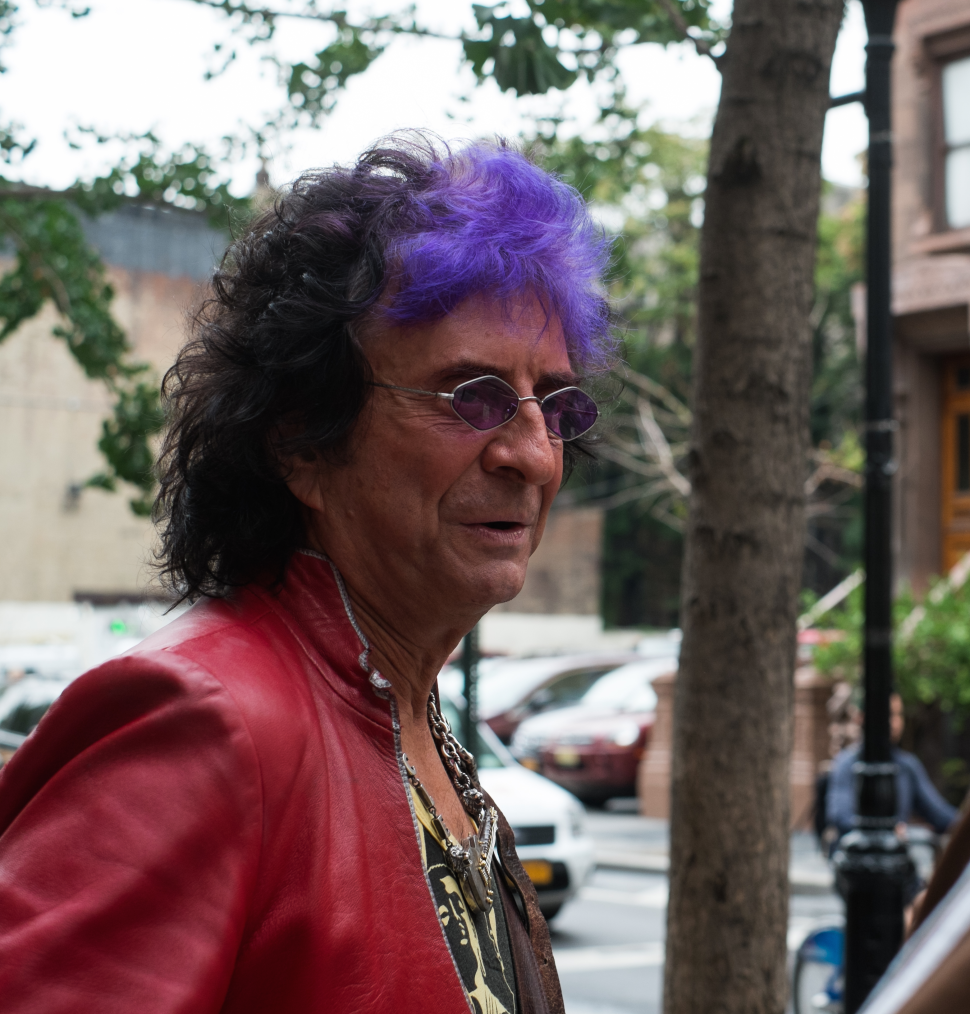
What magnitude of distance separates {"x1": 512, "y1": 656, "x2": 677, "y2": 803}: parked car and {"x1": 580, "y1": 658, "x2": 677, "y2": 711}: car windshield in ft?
0.36

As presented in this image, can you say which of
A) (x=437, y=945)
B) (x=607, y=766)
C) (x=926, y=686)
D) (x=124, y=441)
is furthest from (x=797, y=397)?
(x=607, y=766)

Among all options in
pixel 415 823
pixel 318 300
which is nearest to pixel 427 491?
pixel 318 300

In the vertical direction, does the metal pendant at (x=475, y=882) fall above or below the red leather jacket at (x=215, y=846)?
below

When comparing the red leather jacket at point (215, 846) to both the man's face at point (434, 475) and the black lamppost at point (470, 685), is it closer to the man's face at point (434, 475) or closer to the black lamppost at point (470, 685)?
the man's face at point (434, 475)

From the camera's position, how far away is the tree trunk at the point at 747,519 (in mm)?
3295

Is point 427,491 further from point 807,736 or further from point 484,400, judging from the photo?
point 807,736

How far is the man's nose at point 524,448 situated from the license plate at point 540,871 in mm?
8603

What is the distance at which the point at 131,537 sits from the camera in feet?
117

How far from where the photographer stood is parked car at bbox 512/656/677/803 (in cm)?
1777

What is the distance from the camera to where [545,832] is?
10273mm

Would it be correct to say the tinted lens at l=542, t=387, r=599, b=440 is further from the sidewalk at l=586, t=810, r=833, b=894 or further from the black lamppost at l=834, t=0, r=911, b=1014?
the sidewalk at l=586, t=810, r=833, b=894

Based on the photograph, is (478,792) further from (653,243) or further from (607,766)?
(653,243)

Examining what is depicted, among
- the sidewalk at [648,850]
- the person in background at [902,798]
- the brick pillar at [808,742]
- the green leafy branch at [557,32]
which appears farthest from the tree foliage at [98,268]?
the brick pillar at [808,742]

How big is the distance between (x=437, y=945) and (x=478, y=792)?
0.48 meters
